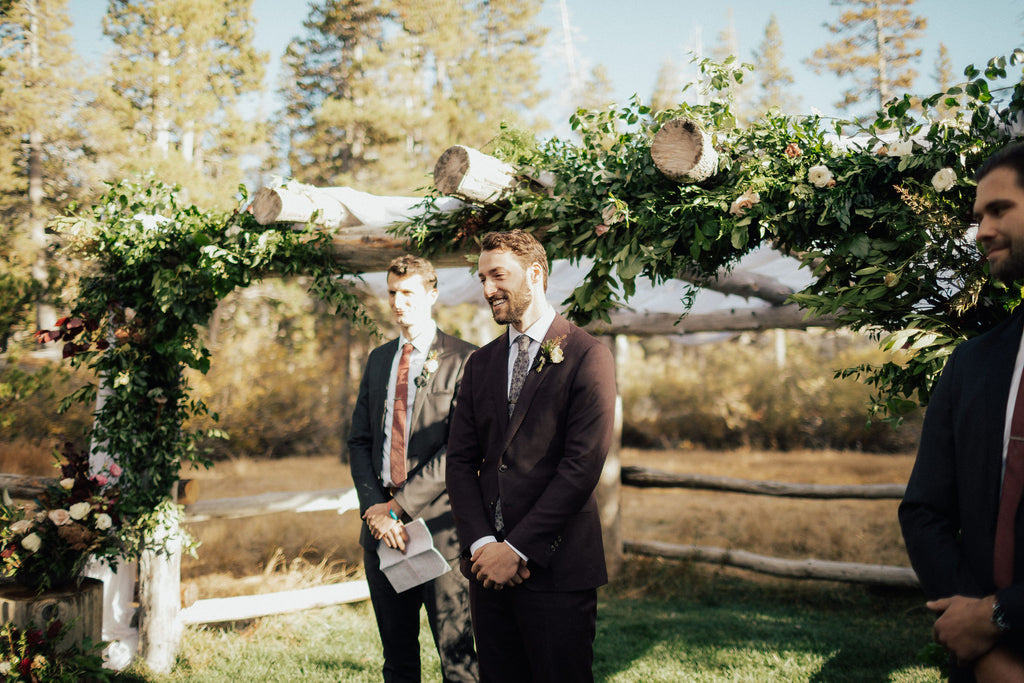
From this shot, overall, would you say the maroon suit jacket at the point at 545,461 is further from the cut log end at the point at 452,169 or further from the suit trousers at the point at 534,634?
the cut log end at the point at 452,169

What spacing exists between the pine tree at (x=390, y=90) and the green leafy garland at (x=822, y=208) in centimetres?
1158

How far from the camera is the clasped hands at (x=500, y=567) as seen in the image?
2.36m

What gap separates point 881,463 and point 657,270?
1147 centimetres

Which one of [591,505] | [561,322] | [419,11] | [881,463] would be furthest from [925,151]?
[419,11]

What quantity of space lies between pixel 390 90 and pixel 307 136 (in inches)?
133

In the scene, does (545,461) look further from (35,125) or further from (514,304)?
(35,125)

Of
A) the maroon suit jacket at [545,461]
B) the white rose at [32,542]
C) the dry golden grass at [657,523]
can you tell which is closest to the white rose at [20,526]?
the white rose at [32,542]

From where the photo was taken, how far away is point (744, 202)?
10.9 feet

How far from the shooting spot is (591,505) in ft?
8.52

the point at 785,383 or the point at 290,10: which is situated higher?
the point at 290,10

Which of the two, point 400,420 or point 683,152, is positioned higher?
point 683,152

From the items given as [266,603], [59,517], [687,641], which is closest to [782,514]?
[687,641]

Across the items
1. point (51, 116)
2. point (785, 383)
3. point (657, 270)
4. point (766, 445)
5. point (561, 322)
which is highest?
point (51, 116)

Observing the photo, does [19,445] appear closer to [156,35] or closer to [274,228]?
[274,228]
